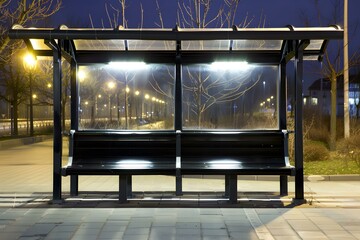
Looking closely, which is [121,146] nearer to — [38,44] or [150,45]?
[150,45]

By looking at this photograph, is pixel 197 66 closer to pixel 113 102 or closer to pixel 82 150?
pixel 113 102

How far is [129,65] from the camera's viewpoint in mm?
9219

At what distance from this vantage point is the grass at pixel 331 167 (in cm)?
1219

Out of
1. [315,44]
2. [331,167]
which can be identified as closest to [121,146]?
[315,44]

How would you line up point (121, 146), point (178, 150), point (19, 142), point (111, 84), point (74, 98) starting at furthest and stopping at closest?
point (19, 142) → point (111, 84) → point (74, 98) → point (121, 146) → point (178, 150)

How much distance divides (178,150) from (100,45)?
2395 millimetres

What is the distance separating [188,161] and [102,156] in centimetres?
152

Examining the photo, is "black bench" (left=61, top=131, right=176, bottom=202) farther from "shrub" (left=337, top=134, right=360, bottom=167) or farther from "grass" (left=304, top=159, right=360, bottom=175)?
"shrub" (left=337, top=134, right=360, bottom=167)

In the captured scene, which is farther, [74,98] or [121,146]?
[74,98]

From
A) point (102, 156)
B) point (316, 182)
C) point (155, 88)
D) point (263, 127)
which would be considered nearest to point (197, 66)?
point (155, 88)

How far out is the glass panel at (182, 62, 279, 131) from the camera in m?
9.30

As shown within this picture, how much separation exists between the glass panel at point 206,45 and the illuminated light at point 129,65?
90 centimetres

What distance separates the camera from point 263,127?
9438 millimetres

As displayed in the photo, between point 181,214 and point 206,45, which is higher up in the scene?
point 206,45
